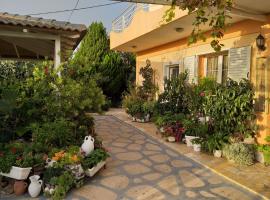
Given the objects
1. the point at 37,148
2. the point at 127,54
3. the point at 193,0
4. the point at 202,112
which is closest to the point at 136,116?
the point at 202,112

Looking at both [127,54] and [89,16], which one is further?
[127,54]

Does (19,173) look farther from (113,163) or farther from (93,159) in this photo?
(113,163)

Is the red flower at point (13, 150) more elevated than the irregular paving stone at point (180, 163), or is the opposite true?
the red flower at point (13, 150)

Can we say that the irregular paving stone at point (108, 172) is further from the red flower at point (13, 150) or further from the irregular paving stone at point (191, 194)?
the red flower at point (13, 150)

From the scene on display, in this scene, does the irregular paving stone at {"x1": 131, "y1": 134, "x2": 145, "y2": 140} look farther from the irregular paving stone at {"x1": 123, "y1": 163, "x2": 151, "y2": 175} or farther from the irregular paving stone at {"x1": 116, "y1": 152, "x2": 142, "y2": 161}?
the irregular paving stone at {"x1": 123, "y1": 163, "x2": 151, "y2": 175}

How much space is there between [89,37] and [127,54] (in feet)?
10.4

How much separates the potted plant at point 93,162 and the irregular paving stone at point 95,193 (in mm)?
330

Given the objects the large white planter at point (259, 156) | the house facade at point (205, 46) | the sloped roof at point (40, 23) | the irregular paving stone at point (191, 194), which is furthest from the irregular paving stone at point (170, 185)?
the sloped roof at point (40, 23)

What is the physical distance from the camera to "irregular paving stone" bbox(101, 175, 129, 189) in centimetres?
556

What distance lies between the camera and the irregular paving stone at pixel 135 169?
247 inches

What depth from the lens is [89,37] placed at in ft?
59.5

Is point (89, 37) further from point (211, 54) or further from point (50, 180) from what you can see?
point (50, 180)

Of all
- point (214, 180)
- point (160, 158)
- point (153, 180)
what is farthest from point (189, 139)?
point (153, 180)

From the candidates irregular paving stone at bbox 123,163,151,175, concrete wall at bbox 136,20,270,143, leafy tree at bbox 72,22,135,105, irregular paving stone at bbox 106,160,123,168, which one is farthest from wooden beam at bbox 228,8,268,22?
leafy tree at bbox 72,22,135,105
